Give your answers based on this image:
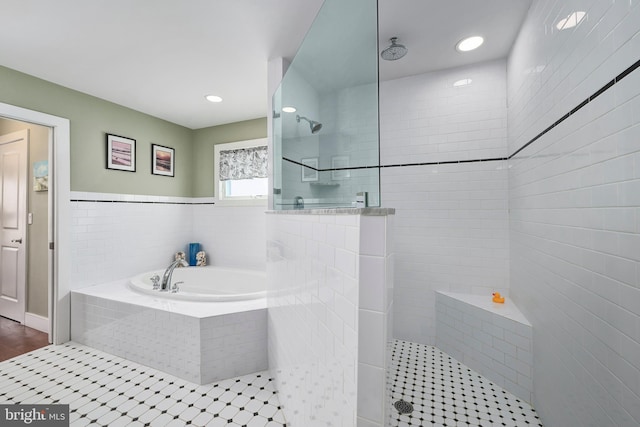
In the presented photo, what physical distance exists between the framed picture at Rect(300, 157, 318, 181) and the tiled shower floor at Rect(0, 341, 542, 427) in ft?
4.49

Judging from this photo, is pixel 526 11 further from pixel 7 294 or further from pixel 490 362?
pixel 7 294

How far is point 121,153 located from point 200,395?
2.58 m

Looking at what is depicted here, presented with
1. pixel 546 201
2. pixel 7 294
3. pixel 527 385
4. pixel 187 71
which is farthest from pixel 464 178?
pixel 7 294

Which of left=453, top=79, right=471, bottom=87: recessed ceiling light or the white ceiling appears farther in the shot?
left=453, top=79, right=471, bottom=87: recessed ceiling light

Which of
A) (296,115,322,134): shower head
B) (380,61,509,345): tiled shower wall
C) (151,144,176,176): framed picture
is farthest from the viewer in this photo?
(151,144,176,176): framed picture

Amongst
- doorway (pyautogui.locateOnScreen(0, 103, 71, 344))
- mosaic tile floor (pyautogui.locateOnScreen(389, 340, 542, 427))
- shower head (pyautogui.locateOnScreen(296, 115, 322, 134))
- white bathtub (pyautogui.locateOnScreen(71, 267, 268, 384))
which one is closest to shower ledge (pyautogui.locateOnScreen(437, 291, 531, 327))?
mosaic tile floor (pyautogui.locateOnScreen(389, 340, 542, 427))

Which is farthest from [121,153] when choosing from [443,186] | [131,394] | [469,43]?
[469,43]

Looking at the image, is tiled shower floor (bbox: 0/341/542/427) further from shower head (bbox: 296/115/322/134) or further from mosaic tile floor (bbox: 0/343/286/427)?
shower head (bbox: 296/115/322/134)

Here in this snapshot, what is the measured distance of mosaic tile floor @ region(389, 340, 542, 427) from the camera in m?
1.51

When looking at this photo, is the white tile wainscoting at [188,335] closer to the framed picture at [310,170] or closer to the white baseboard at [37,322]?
the white baseboard at [37,322]

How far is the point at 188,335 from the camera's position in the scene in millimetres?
1868

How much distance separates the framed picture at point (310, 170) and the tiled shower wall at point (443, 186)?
1243 millimetres

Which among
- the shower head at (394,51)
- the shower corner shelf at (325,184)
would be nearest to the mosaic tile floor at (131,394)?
the shower corner shelf at (325,184)

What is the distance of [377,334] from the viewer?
71cm
